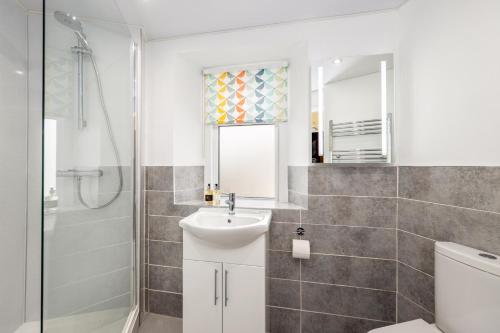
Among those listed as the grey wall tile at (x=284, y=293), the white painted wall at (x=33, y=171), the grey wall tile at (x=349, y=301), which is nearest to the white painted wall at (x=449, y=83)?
the grey wall tile at (x=349, y=301)

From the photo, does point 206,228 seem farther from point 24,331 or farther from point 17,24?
point 17,24

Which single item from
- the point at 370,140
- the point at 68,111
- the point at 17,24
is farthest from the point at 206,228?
the point at 17,24

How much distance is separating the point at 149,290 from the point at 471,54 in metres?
2.61

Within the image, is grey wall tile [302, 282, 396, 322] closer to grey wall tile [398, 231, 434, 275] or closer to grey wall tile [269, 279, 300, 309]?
grey wall tile [269, 279, 300, 309]

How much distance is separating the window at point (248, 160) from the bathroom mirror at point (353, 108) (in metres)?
0.55

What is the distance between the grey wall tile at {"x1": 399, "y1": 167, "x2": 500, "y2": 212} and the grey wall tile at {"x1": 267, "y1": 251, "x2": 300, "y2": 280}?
87 centimetres

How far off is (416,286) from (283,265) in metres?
0.82

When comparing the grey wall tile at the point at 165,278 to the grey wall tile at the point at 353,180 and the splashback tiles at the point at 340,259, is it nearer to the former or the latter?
the splashback tiles at the point at 340,259

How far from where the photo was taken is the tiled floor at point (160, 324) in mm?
1538

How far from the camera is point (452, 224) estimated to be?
106cm

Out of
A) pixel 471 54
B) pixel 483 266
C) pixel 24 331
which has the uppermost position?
pixel 471 54

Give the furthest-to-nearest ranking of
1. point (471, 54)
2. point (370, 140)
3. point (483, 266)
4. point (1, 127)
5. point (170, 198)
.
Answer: point (170, 198), point (370, 140), point (1, 127), point (471, 54), point (483, 266)

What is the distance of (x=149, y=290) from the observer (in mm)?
1698

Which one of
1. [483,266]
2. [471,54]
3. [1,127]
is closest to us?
[483,266]
